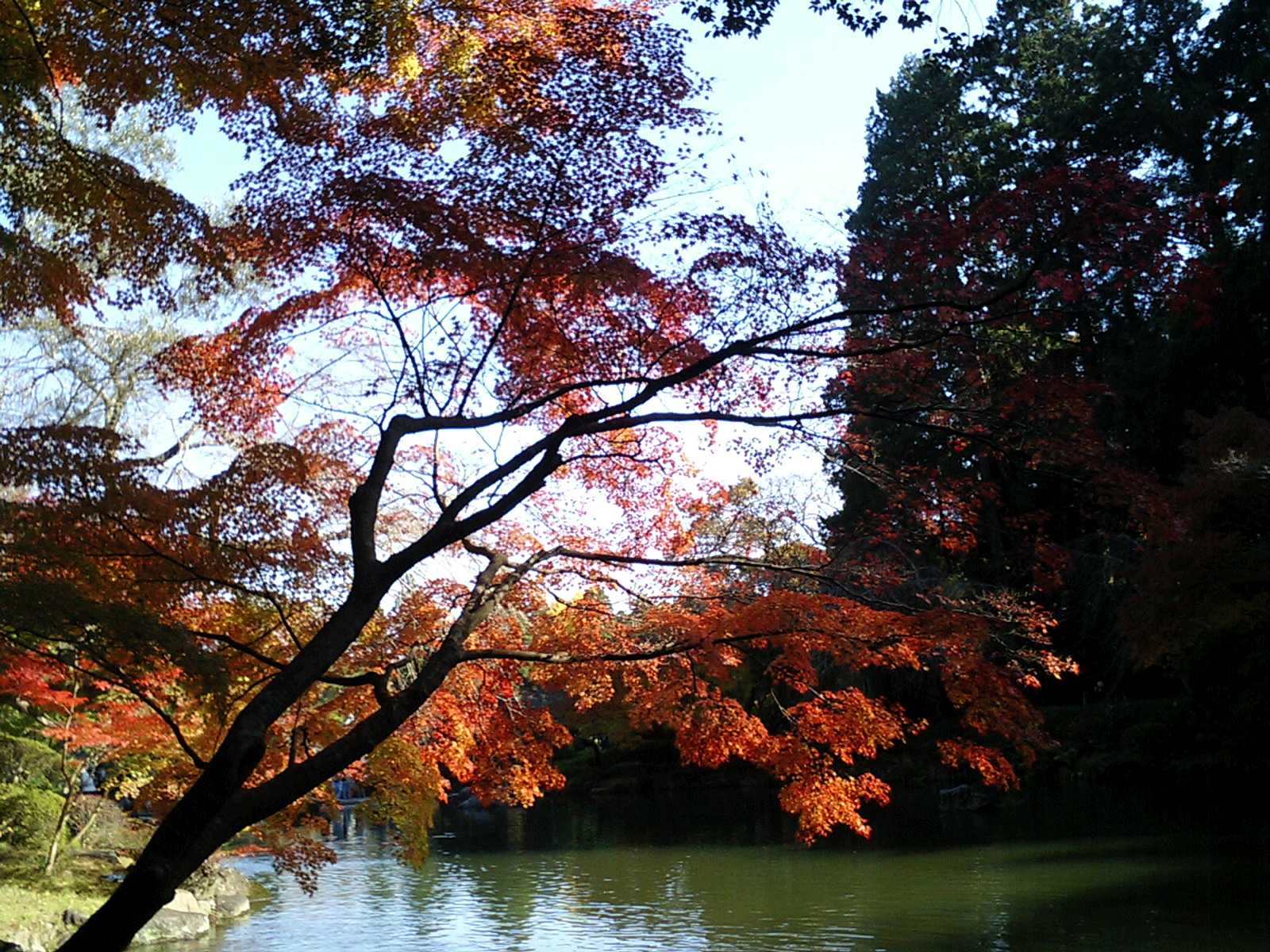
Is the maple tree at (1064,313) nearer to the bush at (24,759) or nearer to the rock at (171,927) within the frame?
the rock at (171,927)

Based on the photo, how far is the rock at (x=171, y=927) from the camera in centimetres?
1209

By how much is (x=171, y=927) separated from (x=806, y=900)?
729 cm

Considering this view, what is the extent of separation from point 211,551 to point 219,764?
1.64m

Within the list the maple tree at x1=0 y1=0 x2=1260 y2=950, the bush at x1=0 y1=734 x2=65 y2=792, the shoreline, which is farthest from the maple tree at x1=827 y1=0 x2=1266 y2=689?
the bush at x1=0 y1=734 x2=65 y2=792

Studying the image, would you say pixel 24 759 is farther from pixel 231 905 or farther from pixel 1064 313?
pixel 1064 313

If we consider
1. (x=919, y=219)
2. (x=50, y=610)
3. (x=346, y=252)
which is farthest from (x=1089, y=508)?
(x=50, y=610)

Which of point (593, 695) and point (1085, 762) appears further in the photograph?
point (1085, 762)

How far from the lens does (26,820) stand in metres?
12.8

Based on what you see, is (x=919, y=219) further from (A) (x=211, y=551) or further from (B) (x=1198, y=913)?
(B) (x=1198, y=913)

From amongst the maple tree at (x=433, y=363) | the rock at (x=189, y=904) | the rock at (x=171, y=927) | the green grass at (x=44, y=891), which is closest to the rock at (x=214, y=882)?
the rock at (x=189, y=904)

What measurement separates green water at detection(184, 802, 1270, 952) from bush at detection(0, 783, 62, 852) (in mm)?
2407

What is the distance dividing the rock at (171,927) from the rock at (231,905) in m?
0.98

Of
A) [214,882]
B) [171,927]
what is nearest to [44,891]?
[171,927]

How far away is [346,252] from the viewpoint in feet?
19.0
